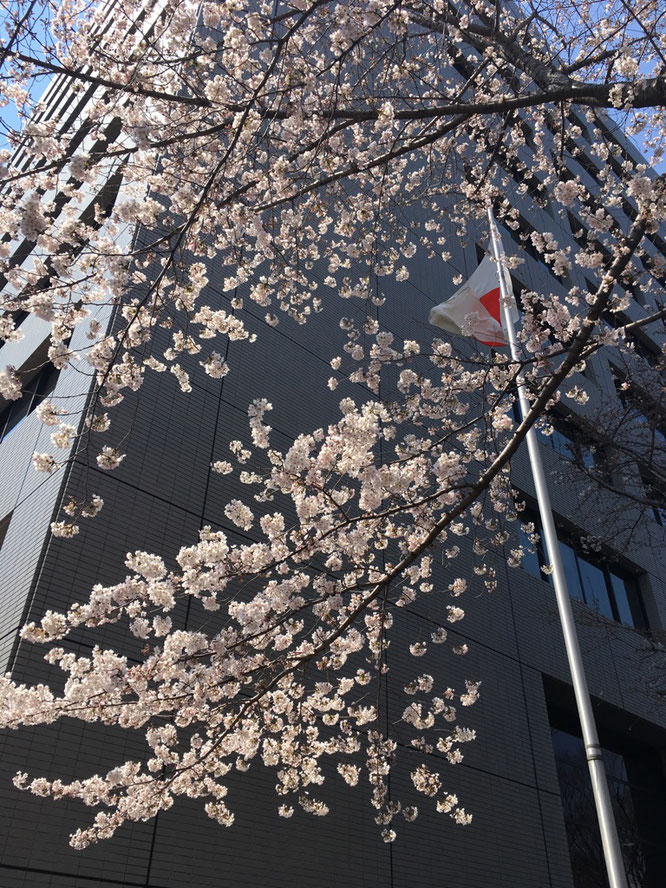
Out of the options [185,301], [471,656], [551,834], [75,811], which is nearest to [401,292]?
[471,656]

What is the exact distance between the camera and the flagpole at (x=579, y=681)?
16.8 ft

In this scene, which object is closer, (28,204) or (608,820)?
(28,204)

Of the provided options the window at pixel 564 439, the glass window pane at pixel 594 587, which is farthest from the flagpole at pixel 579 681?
the glass window pane at pixel 594 587

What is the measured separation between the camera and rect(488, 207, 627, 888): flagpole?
511cm

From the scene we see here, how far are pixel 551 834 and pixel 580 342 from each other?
7.10 metres

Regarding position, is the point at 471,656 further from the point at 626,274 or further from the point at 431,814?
the point at 626,274

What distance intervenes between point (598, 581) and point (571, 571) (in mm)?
1007

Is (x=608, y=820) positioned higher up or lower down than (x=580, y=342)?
lower down

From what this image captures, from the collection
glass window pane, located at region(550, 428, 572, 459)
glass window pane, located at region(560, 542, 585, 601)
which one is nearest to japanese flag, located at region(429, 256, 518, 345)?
glass window pane, located at region(560, 542, 585, 601)

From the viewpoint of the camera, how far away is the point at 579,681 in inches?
238

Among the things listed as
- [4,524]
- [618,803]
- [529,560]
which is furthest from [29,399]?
[618,803]

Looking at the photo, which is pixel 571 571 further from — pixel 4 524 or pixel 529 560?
pixel 4 524

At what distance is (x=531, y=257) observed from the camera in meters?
15.3

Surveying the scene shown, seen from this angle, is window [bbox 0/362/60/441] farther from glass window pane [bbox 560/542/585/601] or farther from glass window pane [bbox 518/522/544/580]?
glass window pane [bbox 560/542/585/601]
